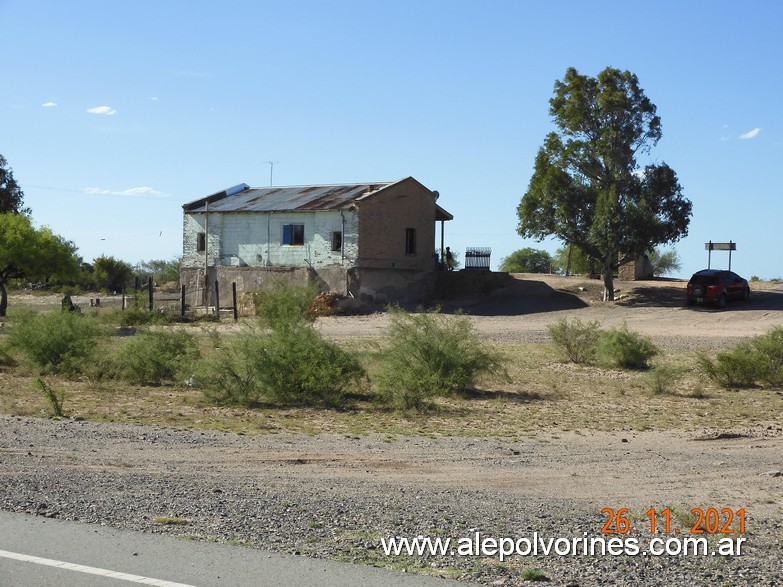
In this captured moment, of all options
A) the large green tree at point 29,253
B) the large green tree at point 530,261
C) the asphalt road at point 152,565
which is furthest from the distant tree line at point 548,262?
the asphalt road at point 152,565

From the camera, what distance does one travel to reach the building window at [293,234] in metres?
50.6

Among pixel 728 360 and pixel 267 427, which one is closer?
pixel 267 427

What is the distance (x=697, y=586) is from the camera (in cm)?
682

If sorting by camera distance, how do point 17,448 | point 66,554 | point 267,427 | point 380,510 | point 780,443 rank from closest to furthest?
point 66,554
point 380,510
point 17,448
point 780,443
point 267,427

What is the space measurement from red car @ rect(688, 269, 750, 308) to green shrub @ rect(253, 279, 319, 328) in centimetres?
2073

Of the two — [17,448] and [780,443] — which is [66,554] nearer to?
[17,448]

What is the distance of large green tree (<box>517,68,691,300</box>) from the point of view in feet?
150

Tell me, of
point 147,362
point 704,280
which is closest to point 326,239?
point 704,280

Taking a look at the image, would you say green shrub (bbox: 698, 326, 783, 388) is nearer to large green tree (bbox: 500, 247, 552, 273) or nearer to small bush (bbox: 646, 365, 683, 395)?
small bush (bbox: 646, 365, 683, 395)

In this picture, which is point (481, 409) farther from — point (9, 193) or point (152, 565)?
point (9, 193)

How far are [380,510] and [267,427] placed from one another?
728 cm

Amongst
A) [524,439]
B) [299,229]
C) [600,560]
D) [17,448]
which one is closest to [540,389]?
[524,439]
